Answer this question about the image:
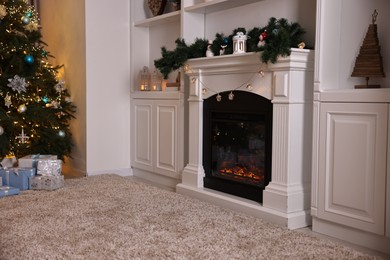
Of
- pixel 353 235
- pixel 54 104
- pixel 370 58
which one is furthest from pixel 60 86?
pixel 353 235

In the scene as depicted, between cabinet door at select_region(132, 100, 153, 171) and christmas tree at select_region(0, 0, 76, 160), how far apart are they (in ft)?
2.27

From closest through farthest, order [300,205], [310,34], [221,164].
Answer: [300,205] < [310,34] < [221,164]

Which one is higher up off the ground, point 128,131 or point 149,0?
point 149,0

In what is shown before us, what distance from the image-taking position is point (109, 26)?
442 cm

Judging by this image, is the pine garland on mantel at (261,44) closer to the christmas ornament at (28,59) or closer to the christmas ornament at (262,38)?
the christmas ornament at (262,38)

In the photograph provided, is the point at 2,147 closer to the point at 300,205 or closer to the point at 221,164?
the point at 221,164

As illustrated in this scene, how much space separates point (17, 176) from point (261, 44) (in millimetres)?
2257

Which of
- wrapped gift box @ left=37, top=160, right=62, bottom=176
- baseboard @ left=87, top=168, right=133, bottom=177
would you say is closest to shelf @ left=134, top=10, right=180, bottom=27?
baseboard @ left=87, top=168, right=133, bottom=177

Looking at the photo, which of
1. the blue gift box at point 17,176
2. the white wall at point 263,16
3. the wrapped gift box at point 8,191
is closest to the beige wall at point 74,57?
the blue gift box at point 17,176

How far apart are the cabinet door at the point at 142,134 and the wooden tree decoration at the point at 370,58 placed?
87.7 inches

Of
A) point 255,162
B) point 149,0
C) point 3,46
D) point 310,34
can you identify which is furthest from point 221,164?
point 3,46

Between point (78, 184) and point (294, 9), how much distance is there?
2.32 meters

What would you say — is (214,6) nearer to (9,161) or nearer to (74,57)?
(74,57)

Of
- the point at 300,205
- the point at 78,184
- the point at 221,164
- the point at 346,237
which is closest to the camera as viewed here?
the point at 346,237
